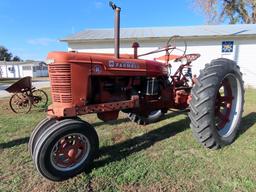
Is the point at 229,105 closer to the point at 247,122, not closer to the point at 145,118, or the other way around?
the point at 247,122

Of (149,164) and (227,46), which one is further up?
(227,46)

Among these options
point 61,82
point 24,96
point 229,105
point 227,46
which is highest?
point 227,46

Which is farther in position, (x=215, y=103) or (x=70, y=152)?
(x=215, y=103)

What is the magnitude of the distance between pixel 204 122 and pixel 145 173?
115cm

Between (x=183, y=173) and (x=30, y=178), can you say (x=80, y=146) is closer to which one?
(x=30, y=178)

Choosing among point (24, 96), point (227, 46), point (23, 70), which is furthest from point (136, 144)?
point (23, 70)

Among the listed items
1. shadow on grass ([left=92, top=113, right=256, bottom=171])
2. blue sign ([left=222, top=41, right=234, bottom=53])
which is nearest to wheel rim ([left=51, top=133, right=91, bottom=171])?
shadow on grass ([left=92, top=113, right=256, bottom=171])

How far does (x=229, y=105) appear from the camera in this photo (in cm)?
428

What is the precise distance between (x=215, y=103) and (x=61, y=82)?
2.42 m

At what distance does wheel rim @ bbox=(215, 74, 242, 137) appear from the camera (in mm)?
4110

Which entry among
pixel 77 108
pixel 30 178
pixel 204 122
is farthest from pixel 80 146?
pixel 204 122

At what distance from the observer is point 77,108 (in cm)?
295

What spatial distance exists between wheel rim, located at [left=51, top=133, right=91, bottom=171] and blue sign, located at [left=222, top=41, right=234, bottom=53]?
1130cm

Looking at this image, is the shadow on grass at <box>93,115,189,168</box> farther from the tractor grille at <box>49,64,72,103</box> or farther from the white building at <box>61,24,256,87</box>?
the white building at <box>61,24,256,87</box>
